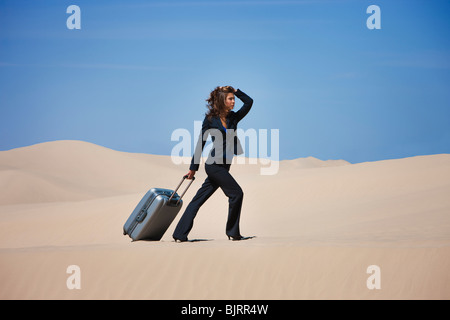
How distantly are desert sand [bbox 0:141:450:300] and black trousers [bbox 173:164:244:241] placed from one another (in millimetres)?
270

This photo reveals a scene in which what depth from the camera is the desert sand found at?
6.97 metres

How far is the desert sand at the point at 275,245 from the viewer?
6.97m

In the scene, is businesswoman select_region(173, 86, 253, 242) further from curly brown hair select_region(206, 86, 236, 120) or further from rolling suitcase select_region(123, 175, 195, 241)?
rolling suitcase select_region(123, 175, 195, 241)

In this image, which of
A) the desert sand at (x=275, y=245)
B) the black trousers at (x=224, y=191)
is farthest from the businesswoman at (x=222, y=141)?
the desert sand at (x=275, y=245)

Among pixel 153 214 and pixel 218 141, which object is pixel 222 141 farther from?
pixel 153 214

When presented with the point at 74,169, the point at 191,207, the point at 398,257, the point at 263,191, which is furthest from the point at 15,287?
the point at 74,169

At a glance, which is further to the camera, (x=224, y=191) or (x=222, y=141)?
(x=224, y=191)

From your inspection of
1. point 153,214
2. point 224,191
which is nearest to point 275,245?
point 224,191

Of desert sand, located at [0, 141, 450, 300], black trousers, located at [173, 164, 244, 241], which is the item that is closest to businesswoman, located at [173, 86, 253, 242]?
black trousers, located at [173, 164, 244, 241]

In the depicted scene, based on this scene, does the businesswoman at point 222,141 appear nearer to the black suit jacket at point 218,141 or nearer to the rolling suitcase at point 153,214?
the black suit jacket at point 218,141

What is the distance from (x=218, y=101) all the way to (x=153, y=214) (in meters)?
1.78

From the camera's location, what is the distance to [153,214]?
27.3 feet

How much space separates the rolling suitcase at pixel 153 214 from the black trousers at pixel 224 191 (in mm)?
325
